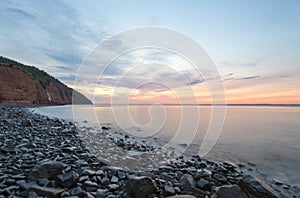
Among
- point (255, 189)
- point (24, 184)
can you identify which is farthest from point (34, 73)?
point (255, 189)

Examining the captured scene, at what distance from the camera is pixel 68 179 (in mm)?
3354

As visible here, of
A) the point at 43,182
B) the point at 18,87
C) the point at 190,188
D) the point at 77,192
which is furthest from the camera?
the point at 18,87

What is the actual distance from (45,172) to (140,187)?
1.85 metres

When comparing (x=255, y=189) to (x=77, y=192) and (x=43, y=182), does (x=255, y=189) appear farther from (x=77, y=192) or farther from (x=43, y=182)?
(x=43, y=182)

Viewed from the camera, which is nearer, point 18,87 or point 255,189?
point 255,189

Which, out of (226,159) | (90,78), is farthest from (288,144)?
(90,78)

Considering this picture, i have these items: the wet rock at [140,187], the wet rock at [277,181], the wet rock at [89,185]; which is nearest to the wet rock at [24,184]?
the wet rock at [89,185]

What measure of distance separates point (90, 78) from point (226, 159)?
715cm

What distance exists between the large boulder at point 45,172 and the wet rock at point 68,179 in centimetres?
13

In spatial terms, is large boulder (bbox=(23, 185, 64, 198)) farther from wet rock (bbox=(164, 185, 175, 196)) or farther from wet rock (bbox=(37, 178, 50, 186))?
wet rock (bbox=(164, 185, 175, 196))

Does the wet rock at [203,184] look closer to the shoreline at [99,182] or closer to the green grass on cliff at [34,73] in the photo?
the shoreline at [99,182]

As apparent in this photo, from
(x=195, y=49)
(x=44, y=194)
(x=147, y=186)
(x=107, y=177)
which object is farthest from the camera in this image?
(x=195, y=49)

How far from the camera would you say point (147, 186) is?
324 cm

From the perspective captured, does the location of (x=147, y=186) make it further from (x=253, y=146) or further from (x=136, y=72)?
(x=253, y=146)
